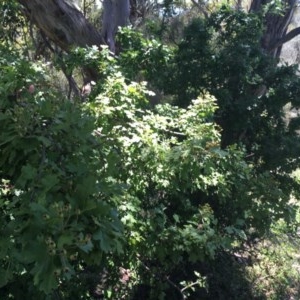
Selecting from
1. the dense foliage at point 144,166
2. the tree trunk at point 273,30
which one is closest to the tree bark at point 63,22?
the dense foliage at point 144,166

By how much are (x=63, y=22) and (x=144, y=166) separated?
418 cm

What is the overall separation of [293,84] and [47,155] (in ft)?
14.6

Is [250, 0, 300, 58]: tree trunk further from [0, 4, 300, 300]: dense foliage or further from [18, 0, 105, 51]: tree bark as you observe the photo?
[18, 0, 105, 51]: tree bark

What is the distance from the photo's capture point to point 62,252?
1513 mm

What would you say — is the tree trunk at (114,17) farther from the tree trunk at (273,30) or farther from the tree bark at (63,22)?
the tree trunk at (273,30)

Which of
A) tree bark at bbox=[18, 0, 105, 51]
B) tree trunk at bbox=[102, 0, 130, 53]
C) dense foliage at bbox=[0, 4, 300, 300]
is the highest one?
tree trunk at bbox=[102, 0, 130, 53]

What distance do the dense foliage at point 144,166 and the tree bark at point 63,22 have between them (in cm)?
102

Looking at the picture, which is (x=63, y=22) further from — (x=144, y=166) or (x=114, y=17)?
(x=144, y=166)

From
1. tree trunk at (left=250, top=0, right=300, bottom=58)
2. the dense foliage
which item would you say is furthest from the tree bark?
tree trunk at (left=250, top=0, right=300, bottom=58)

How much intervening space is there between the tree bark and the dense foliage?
40.3 inches

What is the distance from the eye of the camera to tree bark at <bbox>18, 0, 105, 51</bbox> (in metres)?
6.77

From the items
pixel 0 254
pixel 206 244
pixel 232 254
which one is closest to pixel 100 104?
pixel 206 244

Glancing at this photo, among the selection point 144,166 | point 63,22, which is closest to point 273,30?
point 63,22

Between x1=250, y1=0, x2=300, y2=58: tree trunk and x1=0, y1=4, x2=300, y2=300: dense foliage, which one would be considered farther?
x1=250, y1=0, x2=300, y2=58: tree trunk
